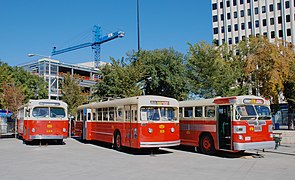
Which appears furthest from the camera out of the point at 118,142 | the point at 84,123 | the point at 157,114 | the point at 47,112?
the point at 84,123

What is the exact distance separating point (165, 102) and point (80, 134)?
32.1 feet

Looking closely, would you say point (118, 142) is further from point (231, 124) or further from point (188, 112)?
point (231, 124)

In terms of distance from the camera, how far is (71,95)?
35312mm

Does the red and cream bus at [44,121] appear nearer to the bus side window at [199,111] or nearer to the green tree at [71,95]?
the bus side window at [199,111]

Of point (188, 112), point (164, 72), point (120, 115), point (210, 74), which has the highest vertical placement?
point (164, 72)

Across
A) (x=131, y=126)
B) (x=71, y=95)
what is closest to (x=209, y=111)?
(x=131, y=126)

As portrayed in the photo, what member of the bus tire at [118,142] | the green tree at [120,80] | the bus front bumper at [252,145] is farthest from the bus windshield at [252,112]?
the green tree at [120,80]

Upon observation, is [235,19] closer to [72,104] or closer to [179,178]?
[72,104]

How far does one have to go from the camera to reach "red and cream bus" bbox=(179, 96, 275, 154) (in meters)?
14.1

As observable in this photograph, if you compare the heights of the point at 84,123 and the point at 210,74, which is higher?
the point at 210,74

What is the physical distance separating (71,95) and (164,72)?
405 inches

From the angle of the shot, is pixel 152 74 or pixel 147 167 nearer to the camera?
pixel 147 167

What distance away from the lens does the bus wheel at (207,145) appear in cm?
1568

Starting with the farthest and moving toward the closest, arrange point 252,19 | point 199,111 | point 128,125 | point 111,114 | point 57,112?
point 252,19 → point 57,112 → point 111,114 → point 199,111 → point 128,125
